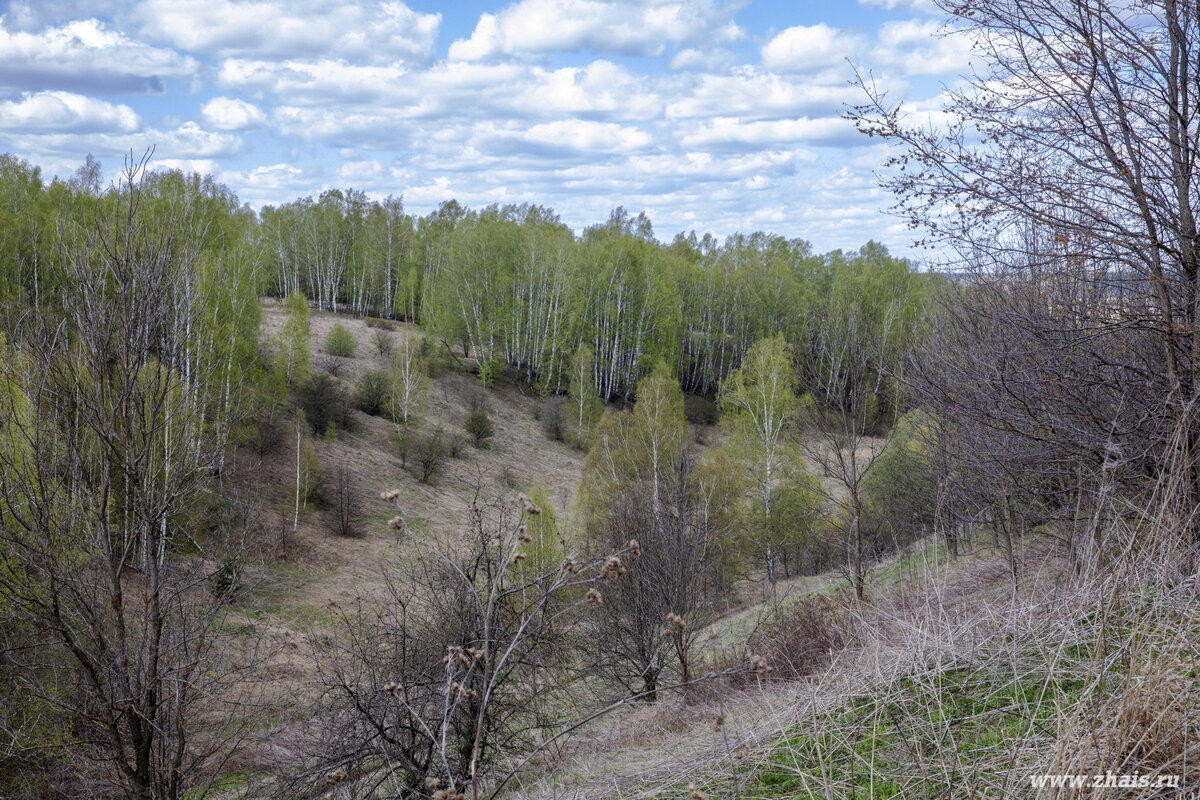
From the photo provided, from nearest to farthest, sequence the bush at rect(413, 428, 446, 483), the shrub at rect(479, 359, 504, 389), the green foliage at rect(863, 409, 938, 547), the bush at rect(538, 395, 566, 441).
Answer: the green foliage at rect(863, 409, 938, 547) < the bush at rect(413, 428, 446, 483) < the bush at rect(538, 395, 566, 441) < the shrub at rect(479, 359, 504, 389)

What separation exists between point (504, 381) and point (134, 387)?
122 feet

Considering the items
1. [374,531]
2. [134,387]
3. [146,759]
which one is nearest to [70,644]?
[146,759]

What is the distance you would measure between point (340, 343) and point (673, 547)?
29.8 metres

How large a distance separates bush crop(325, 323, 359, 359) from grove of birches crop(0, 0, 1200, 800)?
256 inches

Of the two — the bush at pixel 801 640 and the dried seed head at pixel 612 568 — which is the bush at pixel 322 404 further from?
the dried seed head at pixel 612 568

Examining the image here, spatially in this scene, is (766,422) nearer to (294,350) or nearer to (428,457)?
(428,457)

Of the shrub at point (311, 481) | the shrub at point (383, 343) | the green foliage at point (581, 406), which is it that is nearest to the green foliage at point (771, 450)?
the green foliage at point (581, 406)

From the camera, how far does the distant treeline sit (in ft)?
139

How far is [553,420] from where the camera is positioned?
38031mm

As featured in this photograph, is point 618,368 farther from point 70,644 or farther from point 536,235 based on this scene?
point 70,644

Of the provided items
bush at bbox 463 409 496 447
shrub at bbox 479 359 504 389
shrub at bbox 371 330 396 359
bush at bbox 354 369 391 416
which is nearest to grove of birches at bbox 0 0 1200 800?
bush at bbox 354 369 391 416

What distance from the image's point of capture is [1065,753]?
2408 mm

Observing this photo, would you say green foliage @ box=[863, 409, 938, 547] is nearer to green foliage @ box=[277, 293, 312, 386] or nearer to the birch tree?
the birch tree

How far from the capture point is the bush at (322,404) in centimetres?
2967
